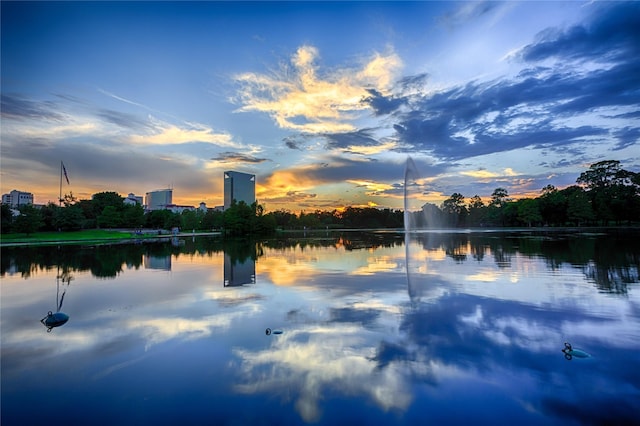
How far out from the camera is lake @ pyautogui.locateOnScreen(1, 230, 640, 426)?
5.57 m

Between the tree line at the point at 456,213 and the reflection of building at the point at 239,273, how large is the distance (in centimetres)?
4720

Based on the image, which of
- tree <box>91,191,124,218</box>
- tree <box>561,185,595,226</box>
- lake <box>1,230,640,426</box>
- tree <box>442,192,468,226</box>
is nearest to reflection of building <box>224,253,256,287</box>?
lake <box>1,230,640,426</box>

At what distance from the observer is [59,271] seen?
20.5 m

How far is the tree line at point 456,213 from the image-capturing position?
6189cm

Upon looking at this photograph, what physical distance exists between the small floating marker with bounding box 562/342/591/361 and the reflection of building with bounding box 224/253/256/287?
12.6 meters

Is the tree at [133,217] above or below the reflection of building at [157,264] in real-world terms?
above

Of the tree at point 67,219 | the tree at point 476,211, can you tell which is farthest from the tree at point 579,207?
the tree at point 67,219

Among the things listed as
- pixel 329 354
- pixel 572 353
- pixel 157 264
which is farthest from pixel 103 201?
pixel 572 353

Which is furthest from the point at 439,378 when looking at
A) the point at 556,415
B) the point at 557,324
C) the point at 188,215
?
the point at 188,215

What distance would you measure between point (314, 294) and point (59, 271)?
1695 cm

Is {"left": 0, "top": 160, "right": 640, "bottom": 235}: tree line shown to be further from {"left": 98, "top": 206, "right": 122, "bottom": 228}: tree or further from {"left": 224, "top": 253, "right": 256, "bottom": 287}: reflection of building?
{"left": 224, "top": 253, "right": 256, "bottom": 287}: reflection of building

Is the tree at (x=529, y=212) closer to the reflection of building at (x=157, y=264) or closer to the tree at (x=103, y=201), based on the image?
the reflection of building at (x=157, y=264)

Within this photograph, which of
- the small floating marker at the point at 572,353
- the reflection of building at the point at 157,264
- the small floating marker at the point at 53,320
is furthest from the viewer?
the reflection of building at the point at 157,264

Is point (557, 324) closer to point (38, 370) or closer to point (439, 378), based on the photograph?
point (439, 378)
